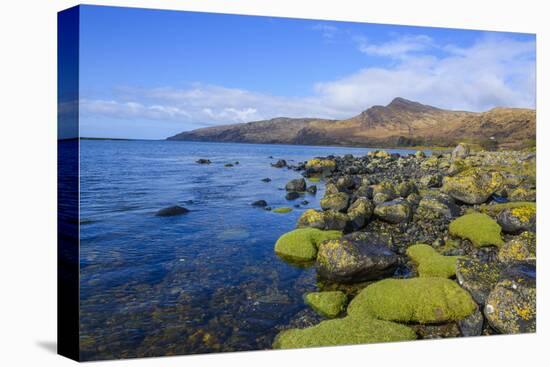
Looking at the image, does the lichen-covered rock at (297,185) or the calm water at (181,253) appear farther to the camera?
the lichen-covered rock at (297,185)

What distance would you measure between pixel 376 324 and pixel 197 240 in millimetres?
6086

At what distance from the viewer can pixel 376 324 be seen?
35.4ft

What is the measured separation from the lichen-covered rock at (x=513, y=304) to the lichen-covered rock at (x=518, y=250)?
104 centimetres

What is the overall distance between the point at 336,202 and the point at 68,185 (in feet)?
37.3

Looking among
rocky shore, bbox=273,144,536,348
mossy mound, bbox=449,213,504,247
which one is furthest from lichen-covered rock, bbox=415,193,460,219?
mossy mound, bbox=449,213,504,247

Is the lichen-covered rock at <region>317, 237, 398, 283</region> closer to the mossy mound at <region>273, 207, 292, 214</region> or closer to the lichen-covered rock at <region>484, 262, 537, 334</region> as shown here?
the lichen-covered rock at <region>484, 262, 537, 334</region>

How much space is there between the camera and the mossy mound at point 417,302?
35.6ft

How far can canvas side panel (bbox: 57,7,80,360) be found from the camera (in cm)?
927

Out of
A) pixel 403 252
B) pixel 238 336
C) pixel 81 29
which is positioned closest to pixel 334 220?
pixel 403 252

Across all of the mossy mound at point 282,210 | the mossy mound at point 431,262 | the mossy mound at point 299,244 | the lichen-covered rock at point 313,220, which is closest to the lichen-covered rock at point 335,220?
the lichen-covered rock at point 313,220

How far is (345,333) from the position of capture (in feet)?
34.6

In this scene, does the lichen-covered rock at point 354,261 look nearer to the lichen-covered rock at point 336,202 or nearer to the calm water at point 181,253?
the calm water at point 181,253

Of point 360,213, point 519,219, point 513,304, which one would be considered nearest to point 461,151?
point 519,219

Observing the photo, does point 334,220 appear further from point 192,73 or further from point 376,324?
point 192,73
